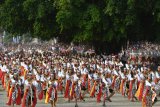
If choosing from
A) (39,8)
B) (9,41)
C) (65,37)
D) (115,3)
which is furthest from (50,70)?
(9,41)

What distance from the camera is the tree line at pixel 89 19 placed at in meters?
38.6

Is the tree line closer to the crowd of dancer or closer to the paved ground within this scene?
the crowd of dancer

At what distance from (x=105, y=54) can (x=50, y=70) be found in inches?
696

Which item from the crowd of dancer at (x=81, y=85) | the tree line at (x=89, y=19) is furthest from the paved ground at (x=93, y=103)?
the tree line at (x=89, y=19)

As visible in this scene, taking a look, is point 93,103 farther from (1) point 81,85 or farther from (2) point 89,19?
(2) point 89,19

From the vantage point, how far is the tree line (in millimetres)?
38638

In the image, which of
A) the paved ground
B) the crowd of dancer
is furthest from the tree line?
the paved ground

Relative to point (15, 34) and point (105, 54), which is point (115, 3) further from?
point (15, 34)

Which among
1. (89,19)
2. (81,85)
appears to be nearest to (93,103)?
(81,85)

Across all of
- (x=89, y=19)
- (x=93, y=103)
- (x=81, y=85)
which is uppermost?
(x=89, y=19)

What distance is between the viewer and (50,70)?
27.2 m

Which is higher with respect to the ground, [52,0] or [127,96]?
[52,0]

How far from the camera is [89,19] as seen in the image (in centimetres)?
3988

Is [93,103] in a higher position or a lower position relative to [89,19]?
lower
